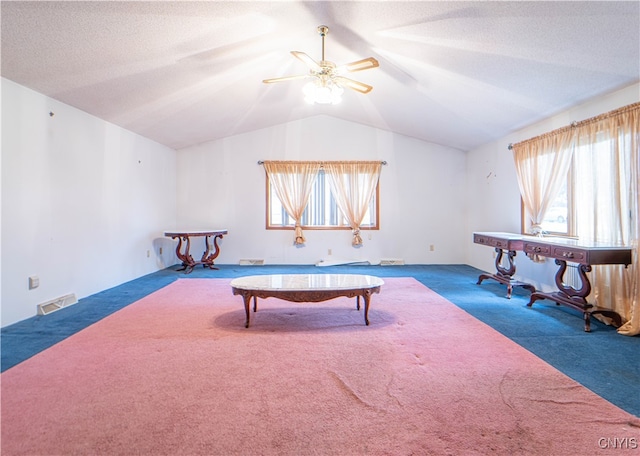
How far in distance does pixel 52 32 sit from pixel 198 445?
9.72ft

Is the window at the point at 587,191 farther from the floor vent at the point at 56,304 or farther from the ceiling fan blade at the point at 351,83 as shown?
the floor vent at the point at 56,304

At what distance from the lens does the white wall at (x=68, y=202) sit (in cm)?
300

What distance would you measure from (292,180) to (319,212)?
83 centimetres

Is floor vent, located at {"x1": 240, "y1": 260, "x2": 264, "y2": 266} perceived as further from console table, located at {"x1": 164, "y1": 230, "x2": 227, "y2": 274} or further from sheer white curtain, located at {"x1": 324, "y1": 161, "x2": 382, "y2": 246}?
sheer white curtain, located at {"x1": 324, "y1": 161, "x2": 382, "y2": 246}

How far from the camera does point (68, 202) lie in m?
Result: 3.71

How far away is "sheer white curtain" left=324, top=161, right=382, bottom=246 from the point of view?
6.25 metres

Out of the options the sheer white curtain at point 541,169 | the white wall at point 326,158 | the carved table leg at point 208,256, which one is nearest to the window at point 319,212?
the white wall at point 326,158

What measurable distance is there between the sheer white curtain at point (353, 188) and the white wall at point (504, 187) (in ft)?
6.11

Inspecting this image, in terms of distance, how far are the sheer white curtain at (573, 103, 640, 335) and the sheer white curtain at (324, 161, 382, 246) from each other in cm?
326

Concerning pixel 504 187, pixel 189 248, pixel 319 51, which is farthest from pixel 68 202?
pixel 504 187

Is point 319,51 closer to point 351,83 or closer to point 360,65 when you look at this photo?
point 351,83

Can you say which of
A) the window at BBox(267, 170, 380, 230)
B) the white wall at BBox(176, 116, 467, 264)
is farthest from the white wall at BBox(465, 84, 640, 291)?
the window at BBox(267, 170, 380, 230)

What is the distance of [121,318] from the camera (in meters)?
3.16

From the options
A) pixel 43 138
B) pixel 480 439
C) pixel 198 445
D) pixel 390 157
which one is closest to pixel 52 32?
pixel 43 138
